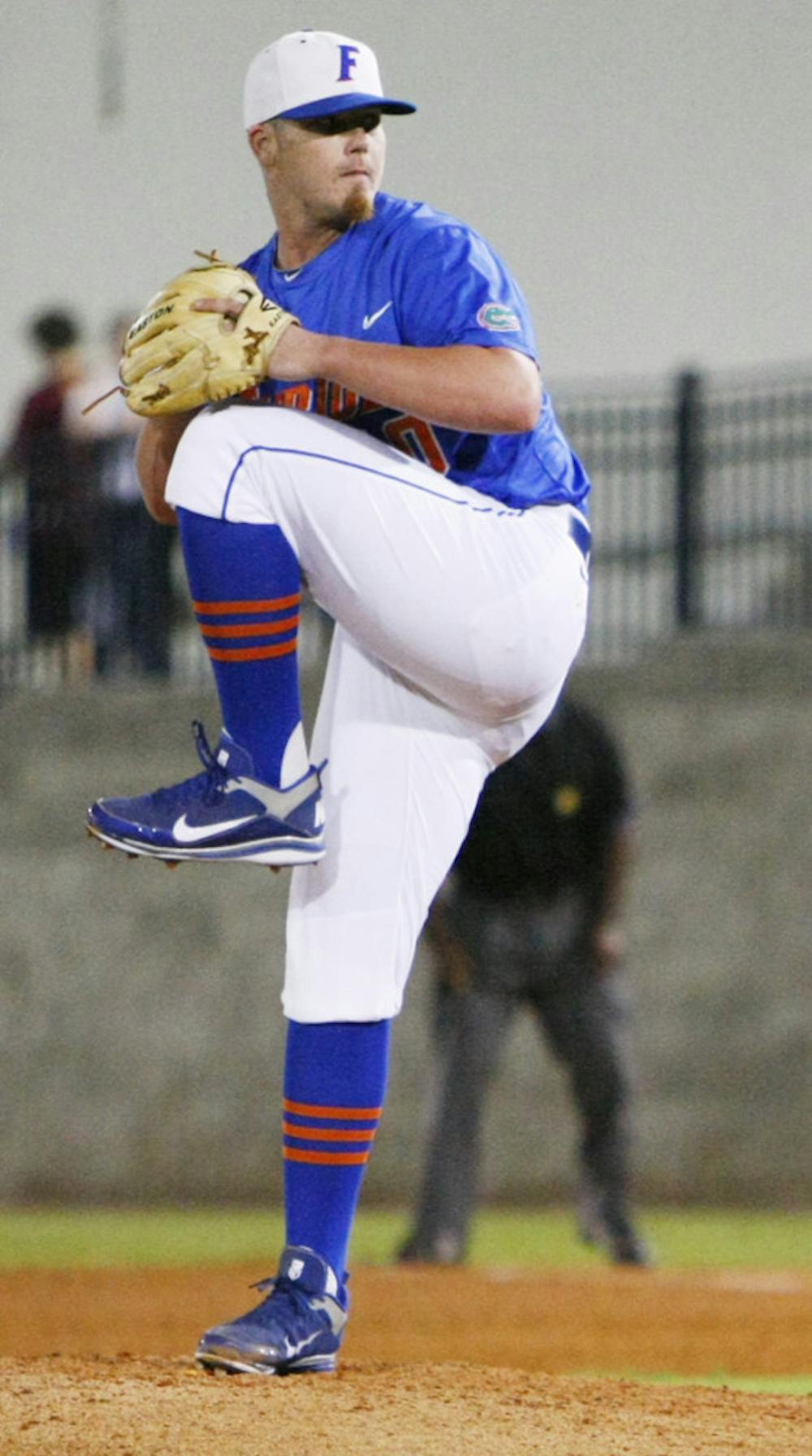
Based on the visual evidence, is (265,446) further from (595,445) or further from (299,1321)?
(595,445)

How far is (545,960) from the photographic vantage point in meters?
8.54

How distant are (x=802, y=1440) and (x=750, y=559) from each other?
8880mm

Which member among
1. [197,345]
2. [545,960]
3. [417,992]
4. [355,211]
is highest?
[355,211]

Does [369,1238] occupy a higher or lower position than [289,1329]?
lower

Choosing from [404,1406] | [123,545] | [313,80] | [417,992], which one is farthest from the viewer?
[123,545]

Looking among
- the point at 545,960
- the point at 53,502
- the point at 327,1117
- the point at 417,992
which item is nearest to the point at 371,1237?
the point at 545,960

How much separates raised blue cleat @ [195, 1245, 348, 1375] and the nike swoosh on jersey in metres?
1.54

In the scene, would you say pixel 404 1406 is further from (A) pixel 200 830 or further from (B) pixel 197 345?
(B) pixel 197 345

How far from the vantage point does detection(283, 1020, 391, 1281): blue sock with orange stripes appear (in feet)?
12.4

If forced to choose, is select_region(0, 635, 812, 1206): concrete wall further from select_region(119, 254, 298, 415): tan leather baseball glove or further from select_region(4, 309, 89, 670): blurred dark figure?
select_region(119, 254, 298, 415): tan leather baseball glove

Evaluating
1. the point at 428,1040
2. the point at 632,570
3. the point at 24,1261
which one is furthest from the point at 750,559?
the point at 24,1261

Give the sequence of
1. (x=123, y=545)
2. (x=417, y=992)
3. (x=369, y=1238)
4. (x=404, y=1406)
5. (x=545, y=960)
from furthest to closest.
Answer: (x=123, y=545) → (x=417, y=992) → (x=369, y=1238) → (x=545, y=960) → (x=404, y=1406)

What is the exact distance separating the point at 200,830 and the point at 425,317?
903mm

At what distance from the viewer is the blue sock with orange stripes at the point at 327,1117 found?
12.4 ft
